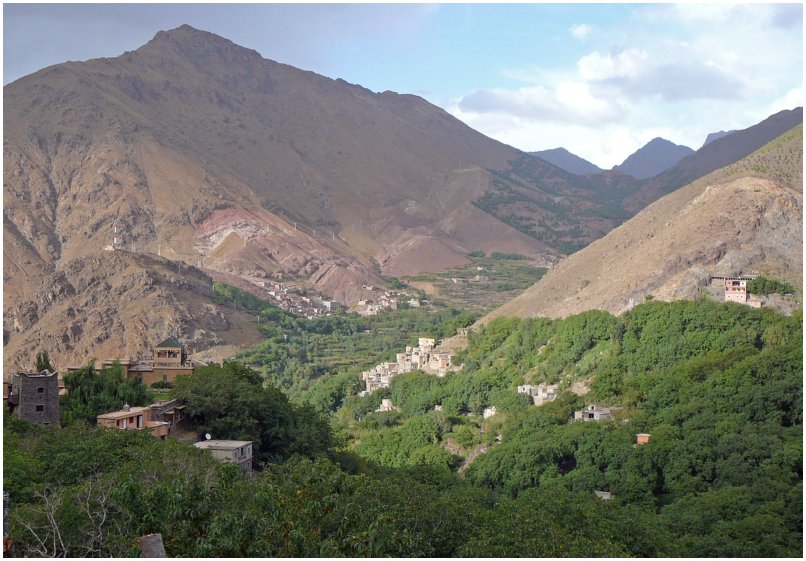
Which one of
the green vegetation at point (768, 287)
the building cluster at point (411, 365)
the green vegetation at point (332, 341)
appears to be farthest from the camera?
the green vegetation at point (332, 341)

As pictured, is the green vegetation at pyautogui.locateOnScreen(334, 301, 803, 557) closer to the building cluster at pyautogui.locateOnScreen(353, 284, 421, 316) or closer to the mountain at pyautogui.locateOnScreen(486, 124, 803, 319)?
the mountain at pyautogui.locateOnScreen(486, 124, 803, 319)

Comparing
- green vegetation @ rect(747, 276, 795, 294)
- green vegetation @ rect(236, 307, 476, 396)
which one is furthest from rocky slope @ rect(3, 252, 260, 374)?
green vegetation @ rect(747, 276, 795, 294)

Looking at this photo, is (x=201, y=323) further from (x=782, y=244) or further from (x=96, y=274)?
(x=782, y=244)

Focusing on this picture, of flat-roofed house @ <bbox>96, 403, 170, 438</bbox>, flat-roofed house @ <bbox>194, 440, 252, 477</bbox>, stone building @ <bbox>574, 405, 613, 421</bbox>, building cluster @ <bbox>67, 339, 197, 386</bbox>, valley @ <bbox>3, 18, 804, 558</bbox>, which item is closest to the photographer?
valley @ <bbox>3, 18, 804, 558</bbox>

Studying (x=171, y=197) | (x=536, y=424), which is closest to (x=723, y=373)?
(x=536, y=424)

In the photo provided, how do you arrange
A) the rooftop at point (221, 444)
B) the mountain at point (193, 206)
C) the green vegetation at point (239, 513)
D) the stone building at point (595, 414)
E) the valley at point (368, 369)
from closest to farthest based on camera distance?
1. the green vegetation at point (239, 513)
2. the valley at point (368, 369)
3. the rooftop at point (221, 444)
4. the stone building at point (595, 414)
5. the mountain at point (193, 206)

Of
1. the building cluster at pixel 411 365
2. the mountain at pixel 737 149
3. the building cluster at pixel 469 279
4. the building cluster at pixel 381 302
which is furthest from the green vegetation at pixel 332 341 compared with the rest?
the mountain at pixel 737 149

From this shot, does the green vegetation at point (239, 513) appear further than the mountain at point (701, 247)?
No

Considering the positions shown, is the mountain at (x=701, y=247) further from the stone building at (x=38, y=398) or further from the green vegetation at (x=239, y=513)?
the stone building at (x=38, y=398)
